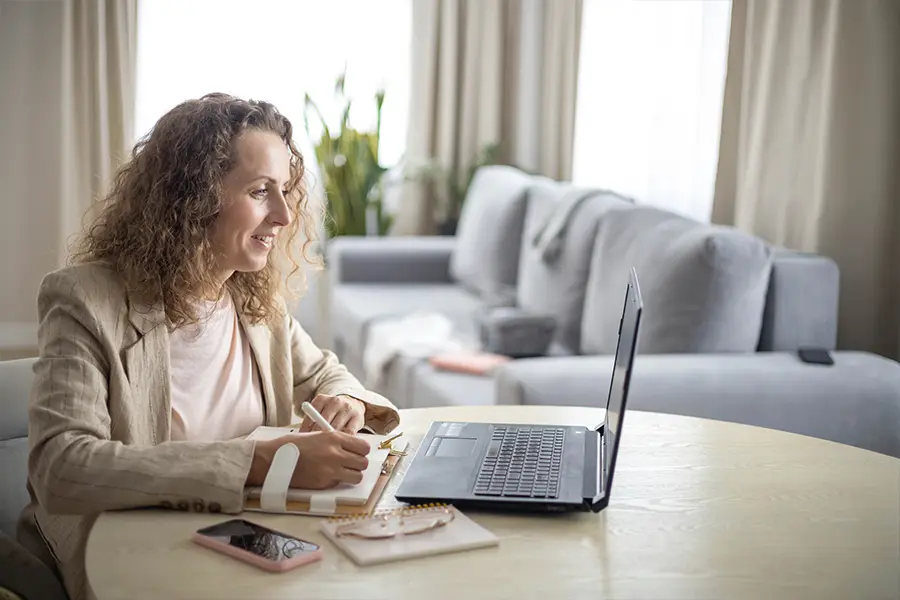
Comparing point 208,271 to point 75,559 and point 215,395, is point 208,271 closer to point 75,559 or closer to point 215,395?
point 215,395

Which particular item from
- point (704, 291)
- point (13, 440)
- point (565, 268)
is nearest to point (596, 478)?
point (13, 440)

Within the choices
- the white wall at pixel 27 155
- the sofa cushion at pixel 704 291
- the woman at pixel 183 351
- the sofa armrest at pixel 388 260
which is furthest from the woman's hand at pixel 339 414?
the white wall at pixel 27 155

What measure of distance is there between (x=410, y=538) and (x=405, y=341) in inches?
91.6

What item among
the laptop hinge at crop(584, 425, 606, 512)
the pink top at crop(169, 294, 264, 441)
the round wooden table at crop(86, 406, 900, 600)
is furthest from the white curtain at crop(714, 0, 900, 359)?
the pink top at crop(169, 294, 264, 441)

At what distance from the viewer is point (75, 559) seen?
1.38 metres

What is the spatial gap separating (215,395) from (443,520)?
0.55 meters

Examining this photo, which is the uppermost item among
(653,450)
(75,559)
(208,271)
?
(208,271)

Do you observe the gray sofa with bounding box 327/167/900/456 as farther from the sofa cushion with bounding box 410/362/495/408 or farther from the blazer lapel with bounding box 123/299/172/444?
the blazer lapel with bounding box 123/299/172/444

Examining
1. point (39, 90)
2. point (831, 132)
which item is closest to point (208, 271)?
point (831, 132)

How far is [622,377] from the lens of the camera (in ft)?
4.12

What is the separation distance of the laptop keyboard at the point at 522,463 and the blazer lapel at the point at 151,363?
0.46 metres

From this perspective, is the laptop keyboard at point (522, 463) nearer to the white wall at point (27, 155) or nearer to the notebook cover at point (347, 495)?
the notebook cover at point (347, 495)

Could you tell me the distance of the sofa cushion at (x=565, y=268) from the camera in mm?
3357

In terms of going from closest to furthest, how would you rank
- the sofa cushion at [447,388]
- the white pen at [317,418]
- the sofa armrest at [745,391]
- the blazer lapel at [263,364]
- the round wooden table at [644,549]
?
the round wooden table at [644,549]
the white pen at [317,418]
the blazer lapel at [263,364]
the sofa armrest at [745,391]
the sofa cushion at [447,388]
